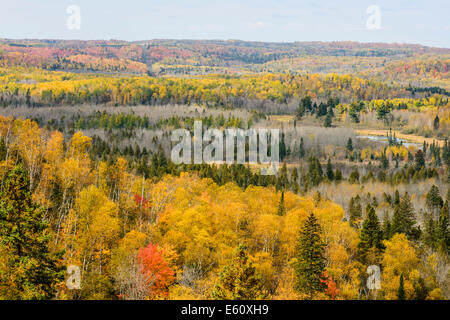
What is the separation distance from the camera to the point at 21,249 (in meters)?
31.3

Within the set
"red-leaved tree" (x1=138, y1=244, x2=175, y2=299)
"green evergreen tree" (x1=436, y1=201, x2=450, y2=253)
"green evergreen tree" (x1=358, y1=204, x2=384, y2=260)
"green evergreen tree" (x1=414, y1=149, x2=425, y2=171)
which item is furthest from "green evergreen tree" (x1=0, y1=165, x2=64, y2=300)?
"green evergreen tree" (x1=414, y1=149, x2=425, y2=171)

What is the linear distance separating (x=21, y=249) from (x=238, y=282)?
15.6 metres

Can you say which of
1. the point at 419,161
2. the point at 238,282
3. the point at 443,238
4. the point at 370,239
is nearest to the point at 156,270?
the point at 238,282

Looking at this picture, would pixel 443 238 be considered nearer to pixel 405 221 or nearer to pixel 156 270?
pixel 405 221

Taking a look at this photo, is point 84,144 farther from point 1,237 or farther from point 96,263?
point 1,237

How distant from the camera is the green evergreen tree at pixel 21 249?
3059 centimetres

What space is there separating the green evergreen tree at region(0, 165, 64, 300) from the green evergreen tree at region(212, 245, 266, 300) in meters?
12.5

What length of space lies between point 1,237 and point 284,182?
304 ft

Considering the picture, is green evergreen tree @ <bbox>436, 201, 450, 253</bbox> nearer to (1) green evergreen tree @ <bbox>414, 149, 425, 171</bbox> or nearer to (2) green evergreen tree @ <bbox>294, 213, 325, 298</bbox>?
(2) green evergreen tree @ <bbox>294, 213, 325, 298</bbox>

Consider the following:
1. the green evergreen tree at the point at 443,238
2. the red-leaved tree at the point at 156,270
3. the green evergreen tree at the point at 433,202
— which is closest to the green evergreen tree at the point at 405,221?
the green evergreen tree at the point at 443,238

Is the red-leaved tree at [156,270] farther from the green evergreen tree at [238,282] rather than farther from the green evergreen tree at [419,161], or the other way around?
the green evergreen tree at [419,161]

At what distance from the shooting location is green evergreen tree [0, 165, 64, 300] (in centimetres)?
3059
